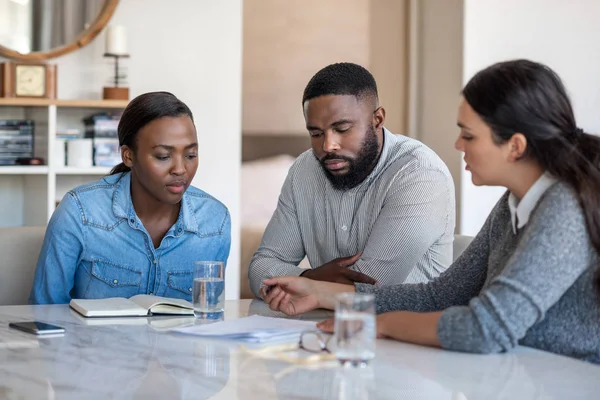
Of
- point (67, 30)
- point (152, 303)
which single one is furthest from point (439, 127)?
point (152, 303)

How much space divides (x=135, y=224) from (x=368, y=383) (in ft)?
3.97

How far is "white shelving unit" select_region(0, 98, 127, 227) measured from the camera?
369cm

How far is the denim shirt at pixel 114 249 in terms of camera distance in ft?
7.64

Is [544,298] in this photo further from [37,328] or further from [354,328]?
[37,328]

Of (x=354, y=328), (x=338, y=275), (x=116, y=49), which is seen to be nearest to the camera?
(x=354, y=328)

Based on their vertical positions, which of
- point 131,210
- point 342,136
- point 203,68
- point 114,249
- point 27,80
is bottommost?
point 114,249

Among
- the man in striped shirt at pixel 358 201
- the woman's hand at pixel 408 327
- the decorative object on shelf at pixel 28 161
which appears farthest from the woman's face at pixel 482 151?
the decorative object on shelf at pixel 28 161

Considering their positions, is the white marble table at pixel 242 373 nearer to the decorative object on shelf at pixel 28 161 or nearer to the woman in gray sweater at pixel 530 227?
the woman in gray sweater at pixel 530 227

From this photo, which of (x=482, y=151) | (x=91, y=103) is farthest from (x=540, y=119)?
(x=91, y=103)

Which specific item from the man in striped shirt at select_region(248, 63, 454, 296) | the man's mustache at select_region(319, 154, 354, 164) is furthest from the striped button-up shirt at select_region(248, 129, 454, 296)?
the man's mustache at select_region(319, 154, 354, 164)

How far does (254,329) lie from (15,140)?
7.80ft

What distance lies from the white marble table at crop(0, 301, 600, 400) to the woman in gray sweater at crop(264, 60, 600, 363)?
0.16ft

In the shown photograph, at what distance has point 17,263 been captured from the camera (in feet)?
7.61

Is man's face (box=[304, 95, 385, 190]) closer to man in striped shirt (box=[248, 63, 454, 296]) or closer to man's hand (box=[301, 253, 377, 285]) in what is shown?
man in striped shirt (box=[248, 63, 454, 296])
